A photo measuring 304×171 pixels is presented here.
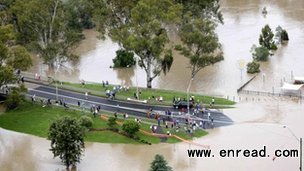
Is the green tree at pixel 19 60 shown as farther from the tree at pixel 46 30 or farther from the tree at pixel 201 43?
the tree at pixel 201 43

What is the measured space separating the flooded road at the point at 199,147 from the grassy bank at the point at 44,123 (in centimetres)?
110

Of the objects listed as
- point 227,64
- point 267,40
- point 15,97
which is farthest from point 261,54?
point 15,97

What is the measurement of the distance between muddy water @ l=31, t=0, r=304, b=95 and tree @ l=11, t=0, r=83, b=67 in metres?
3.47

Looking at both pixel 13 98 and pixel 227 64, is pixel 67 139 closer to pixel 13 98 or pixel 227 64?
pixel 13 98

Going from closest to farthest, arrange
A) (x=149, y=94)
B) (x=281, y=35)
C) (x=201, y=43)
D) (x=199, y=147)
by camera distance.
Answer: (x=199, y=147) < (x=149, y=94) < (x=201, y=43) < (x=281, y=35)

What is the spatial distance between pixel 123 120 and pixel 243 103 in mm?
16480

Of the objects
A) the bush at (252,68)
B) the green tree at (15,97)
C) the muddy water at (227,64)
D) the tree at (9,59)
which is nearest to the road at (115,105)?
the green tree at (15,97)

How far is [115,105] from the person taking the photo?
274 ft

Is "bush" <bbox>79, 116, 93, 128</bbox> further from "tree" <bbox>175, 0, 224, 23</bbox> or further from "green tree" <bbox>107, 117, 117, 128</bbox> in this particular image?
"tree" <bbox>175, 0, 224, 23</bbox>

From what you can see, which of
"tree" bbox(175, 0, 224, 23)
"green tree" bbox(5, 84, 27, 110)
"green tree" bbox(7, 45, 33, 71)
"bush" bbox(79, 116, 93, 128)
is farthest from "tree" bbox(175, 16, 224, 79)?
"tree" bbox(175, 0, 224, 23)

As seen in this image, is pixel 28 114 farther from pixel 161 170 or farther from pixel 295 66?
pixel 295 66

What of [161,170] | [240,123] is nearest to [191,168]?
[161,170]

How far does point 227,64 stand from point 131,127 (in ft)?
111

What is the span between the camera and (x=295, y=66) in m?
98.9
